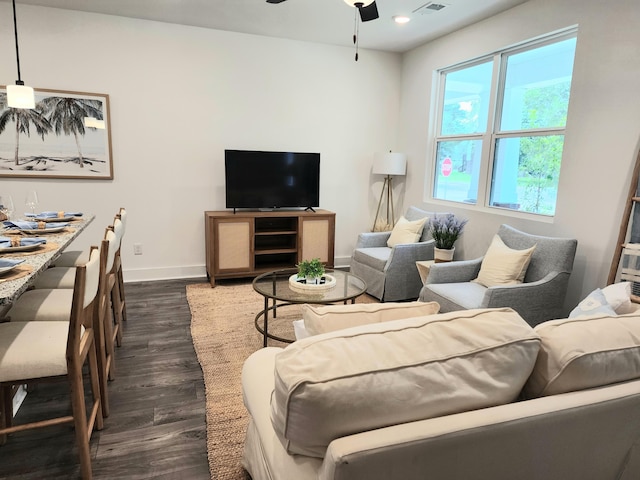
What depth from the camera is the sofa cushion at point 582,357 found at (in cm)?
118

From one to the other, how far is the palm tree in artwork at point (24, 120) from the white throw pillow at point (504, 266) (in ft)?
14.4

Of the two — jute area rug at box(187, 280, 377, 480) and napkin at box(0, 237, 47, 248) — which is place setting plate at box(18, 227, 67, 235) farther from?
jute area rug at box(187, 280, 377, 480)

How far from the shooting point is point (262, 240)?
5.03 meters

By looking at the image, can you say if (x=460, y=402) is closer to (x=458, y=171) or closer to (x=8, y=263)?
(x=8, y=263)

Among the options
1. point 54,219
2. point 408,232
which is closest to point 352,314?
point 54,219

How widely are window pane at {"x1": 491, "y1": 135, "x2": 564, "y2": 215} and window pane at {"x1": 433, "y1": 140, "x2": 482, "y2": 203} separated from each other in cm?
28

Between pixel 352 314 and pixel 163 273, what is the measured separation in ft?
12.8

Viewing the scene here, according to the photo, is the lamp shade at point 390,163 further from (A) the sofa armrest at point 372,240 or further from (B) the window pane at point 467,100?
(A) the sofa armrest at point 372,240

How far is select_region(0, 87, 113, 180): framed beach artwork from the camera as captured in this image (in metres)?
4.11

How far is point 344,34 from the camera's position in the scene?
471 centimetres

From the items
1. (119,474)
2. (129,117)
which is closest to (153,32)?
(129,117)

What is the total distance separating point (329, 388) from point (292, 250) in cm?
400

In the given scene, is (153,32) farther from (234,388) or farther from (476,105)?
(234,388)

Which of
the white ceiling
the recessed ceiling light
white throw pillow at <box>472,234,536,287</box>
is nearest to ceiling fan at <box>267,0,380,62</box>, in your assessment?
the white ceiling
